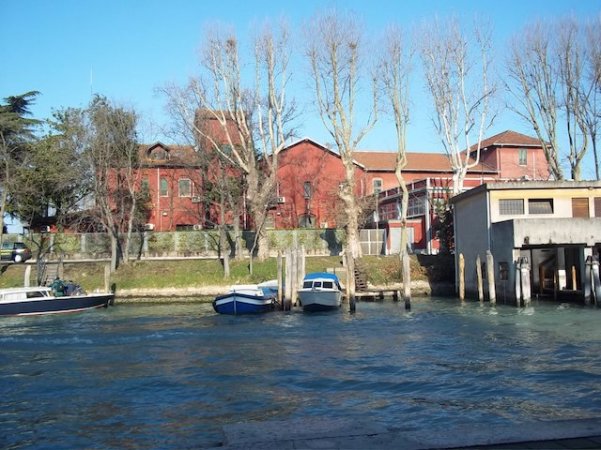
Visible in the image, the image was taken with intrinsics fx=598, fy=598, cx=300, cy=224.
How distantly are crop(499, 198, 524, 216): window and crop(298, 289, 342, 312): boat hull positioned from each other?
1065 cm

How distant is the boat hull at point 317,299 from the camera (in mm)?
30812

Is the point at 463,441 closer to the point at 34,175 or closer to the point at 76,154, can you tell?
the point at 76,154

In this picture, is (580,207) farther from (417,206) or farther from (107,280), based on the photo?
(107,280)

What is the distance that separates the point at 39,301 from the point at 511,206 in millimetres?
25856

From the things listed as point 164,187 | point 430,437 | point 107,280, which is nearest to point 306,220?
point 164,187

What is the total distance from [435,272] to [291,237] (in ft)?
36.2

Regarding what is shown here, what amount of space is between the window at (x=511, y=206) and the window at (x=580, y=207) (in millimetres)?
2807

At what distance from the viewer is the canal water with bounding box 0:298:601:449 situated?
394 inches

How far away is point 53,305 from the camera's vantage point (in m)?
31.5

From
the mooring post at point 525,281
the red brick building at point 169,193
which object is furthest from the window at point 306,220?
the mooring post at point 525,281

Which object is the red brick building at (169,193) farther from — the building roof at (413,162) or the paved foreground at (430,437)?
the paved foreground at (430,437)

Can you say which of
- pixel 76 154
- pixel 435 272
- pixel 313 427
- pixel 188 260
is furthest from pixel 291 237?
pixel 313 427

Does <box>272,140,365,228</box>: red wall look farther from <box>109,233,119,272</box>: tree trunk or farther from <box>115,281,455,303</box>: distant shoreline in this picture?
<box>109,233,119,272</box>: tree trunk

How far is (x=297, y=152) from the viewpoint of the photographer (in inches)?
2090
